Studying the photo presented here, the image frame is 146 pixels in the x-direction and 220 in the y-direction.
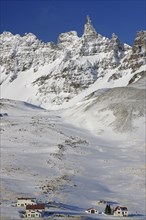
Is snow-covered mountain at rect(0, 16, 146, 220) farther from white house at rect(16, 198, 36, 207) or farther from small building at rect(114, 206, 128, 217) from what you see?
white house at rect(16, 198, 36, 207)

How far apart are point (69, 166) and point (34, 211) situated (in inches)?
1395

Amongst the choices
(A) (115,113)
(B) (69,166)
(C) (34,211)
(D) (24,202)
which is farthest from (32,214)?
(A) (115,113)

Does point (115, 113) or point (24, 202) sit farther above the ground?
point (115, 113)

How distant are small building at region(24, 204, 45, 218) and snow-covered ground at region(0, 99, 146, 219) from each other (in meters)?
1.20

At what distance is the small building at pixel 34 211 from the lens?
165 feet

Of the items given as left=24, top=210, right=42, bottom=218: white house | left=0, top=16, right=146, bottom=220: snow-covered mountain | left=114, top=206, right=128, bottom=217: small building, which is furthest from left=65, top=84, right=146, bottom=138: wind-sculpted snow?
left=24, top=210, right=42, bottom=218: white house

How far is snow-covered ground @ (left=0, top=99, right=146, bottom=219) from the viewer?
66062mm

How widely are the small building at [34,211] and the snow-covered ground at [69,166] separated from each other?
3.94ft

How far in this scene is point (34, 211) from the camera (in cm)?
5081

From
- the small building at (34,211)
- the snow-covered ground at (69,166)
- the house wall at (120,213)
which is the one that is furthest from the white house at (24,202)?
the house wall at (120,213)

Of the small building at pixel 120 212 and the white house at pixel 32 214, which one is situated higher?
the small building at pixel 120 212

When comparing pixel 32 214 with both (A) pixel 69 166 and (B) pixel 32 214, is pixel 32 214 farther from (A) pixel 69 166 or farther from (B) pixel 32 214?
(A) pixel 69 166

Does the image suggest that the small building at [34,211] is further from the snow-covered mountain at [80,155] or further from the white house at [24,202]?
the white house at [24,202]

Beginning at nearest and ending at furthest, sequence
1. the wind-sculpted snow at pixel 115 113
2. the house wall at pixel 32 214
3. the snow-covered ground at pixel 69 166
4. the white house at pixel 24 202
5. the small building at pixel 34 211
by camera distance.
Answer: the house wall at pixel 32 214, the small building at pixel 34 211, the white house at pixel 24 202, the snow-covered ground at pixel 69 166, the wind-sculpted snow at pixel 115 113
